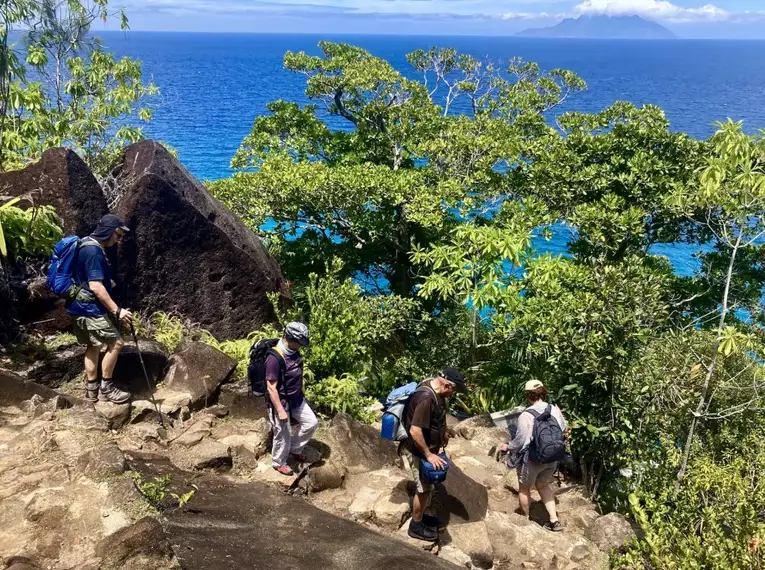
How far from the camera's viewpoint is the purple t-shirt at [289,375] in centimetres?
714

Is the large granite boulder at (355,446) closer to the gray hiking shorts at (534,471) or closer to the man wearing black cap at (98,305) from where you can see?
the gray hiking shorts at (534,471)

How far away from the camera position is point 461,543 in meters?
7.20

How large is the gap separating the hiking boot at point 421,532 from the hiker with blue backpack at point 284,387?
1676 millimetres

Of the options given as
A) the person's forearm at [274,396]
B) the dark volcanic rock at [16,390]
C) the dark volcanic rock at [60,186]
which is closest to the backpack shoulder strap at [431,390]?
the person's forearm at [274,396]

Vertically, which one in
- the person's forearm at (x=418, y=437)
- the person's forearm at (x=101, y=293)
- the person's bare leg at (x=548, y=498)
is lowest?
the person's bare leg at (x=548, y=498)

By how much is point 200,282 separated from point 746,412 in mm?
9830

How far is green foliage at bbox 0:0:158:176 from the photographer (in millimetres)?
12961

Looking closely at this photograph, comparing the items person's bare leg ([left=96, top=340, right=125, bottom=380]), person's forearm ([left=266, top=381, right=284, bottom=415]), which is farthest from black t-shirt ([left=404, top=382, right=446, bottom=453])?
person's bare leg ([left=96, top=340, right=125, bottom=380])

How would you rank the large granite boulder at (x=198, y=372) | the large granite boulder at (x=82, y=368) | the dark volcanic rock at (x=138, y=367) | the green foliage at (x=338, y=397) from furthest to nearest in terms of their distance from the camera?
1. the green foliage at (x=338, y=397)
2. the large granite boulder at (x=198, y=372)
3. the dark volcanic rock at (x=138, y=367)
4. the large granite boulder at (x=82, y=368)

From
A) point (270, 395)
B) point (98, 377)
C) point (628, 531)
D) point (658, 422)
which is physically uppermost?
point (270, 395)

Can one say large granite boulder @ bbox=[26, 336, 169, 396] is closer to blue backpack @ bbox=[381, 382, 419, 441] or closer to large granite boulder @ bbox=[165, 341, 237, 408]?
large granite boulder @ bbox=[165, 341, 237, 408]

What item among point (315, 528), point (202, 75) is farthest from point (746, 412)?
point (202, 75)

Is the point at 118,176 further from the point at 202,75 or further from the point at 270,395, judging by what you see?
the point at 202,75

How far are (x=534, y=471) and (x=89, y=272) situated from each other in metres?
6.00
